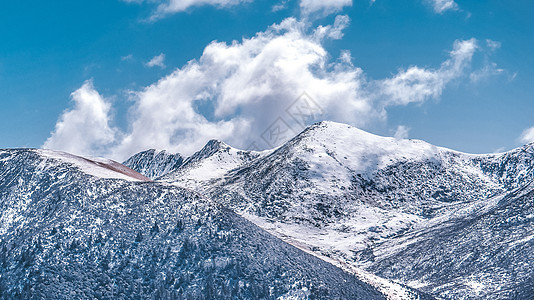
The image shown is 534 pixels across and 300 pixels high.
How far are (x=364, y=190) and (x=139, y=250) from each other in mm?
74512

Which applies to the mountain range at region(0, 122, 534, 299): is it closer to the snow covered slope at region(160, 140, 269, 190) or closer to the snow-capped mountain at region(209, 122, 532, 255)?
the snow-capped mountain at region(209, 122, 532, 255)

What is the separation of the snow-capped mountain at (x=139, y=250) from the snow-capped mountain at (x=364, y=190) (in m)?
29.2

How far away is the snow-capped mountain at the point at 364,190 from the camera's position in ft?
258

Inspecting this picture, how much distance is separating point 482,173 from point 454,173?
255 inches

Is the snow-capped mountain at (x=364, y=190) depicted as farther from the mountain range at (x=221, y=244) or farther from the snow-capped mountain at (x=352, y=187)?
the mountain range at (x=221, y=244)

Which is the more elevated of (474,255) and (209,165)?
(209,165)

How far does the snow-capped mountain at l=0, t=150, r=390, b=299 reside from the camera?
33375mm

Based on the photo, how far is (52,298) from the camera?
3188cm

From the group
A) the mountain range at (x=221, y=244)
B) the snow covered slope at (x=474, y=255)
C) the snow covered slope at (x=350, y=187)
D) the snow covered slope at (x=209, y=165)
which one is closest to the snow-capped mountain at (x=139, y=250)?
the mountain range at (x=221, y=244)

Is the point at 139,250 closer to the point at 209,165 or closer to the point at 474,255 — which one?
the point at 474,255

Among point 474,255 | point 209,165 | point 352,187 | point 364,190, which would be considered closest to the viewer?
point 474,255

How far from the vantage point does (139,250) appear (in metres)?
35.7

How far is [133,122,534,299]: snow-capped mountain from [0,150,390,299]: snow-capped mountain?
95.8ft

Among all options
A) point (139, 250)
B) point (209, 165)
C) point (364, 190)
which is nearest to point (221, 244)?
point (139, 250)
